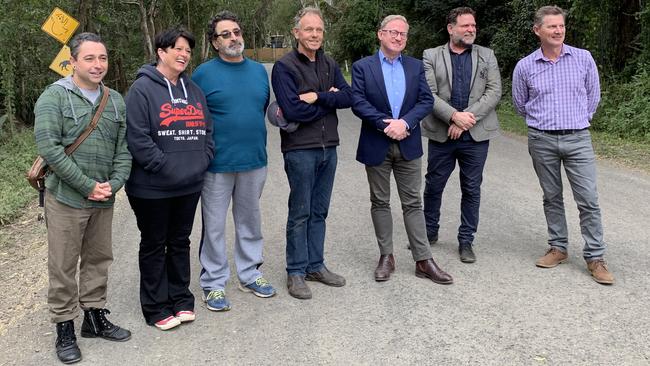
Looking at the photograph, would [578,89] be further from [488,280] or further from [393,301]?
[393,301]

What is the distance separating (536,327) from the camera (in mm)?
3930

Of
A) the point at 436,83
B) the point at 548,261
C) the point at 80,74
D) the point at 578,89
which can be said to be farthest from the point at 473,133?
the point at 80,74

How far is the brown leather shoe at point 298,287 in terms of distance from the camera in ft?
15.0

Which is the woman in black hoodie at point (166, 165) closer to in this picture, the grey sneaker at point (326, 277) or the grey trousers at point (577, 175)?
the grey sneaker at point (326, 277)

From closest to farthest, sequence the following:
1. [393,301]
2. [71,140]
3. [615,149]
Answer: [71,140], [393,301], [615,149]

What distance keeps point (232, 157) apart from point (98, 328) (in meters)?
1.46

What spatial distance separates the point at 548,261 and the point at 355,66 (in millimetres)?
2325

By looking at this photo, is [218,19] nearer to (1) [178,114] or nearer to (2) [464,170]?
(1) [178,114]

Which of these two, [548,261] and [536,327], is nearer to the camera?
[536,327]

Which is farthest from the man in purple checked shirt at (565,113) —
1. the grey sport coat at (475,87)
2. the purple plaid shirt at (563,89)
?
the grey sport coat at (475,87)

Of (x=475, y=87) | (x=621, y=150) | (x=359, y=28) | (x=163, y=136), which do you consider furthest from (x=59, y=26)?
(x=359, y=28)

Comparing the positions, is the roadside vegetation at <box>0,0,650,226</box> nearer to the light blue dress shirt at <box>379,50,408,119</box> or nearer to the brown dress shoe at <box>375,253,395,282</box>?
the light blue dress shirt at <box>379,50,408,119</box>

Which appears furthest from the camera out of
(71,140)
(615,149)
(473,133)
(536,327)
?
(615,149)

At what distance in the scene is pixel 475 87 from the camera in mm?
5176
